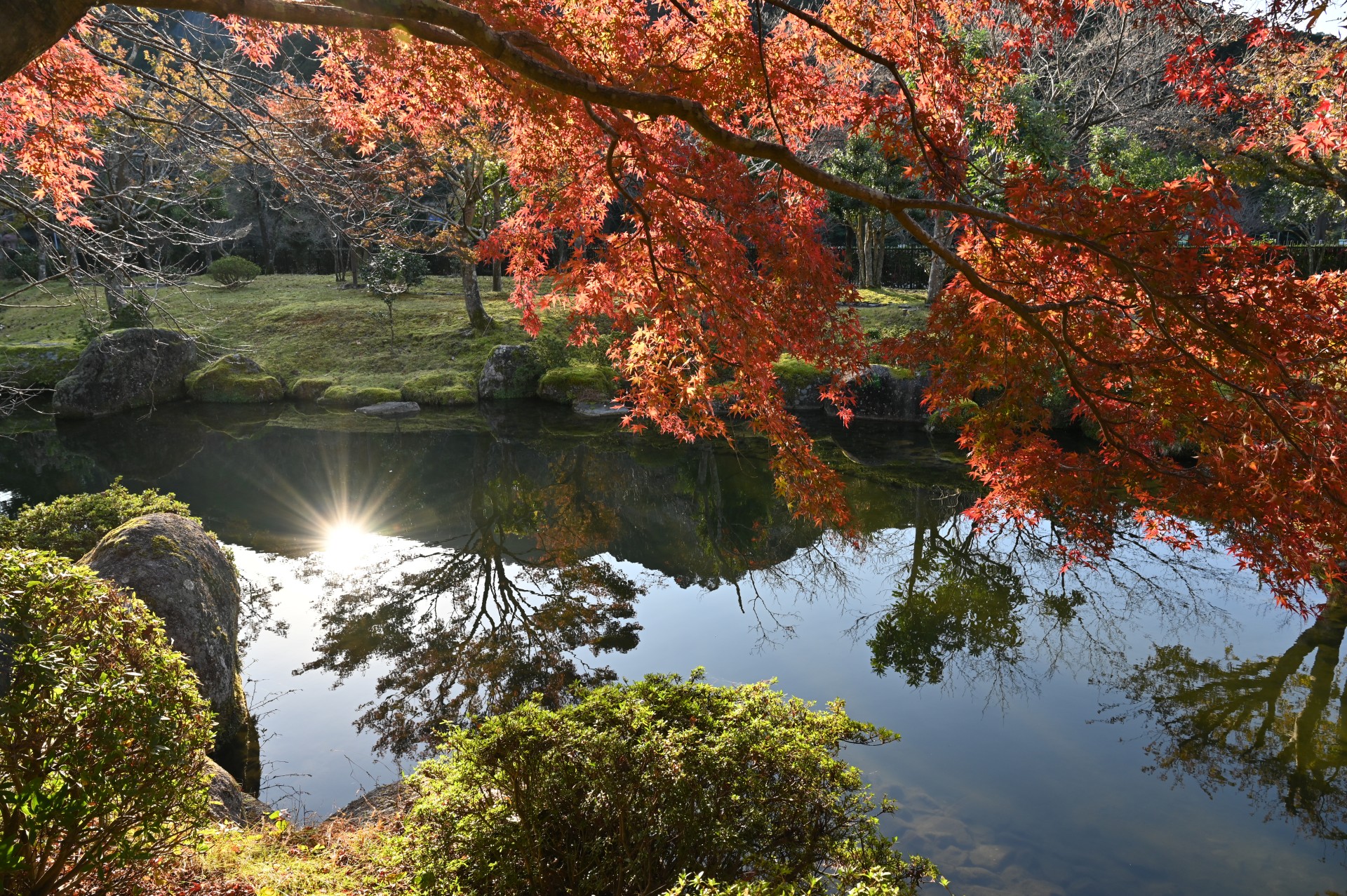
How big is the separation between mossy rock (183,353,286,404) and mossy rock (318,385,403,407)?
4.48 ft

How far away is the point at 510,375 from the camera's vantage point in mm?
15180

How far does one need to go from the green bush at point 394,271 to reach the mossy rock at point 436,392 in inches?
113

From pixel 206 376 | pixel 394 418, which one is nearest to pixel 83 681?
pixel 394 418

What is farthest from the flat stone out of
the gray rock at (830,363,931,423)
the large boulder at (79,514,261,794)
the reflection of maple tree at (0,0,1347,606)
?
the large boulder at (79,514,261,794)

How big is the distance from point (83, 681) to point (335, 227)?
13.9ft

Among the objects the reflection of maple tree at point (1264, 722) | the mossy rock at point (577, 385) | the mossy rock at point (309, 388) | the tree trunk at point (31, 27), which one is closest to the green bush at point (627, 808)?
the tree trunk at point (31, 27)

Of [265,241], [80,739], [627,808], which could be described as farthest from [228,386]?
[627,808]

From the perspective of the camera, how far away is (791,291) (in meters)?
4.92

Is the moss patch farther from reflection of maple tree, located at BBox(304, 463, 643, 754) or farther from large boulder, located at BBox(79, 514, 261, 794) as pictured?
large boulder, located at BBox(79, 514, 261, 794)

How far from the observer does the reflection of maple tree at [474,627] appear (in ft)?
17.6

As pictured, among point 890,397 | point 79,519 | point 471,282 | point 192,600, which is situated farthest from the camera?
point 471,282

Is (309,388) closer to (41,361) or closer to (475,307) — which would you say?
(475,307)

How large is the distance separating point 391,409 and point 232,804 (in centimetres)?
1160

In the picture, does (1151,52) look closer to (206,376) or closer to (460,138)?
(460,138)
